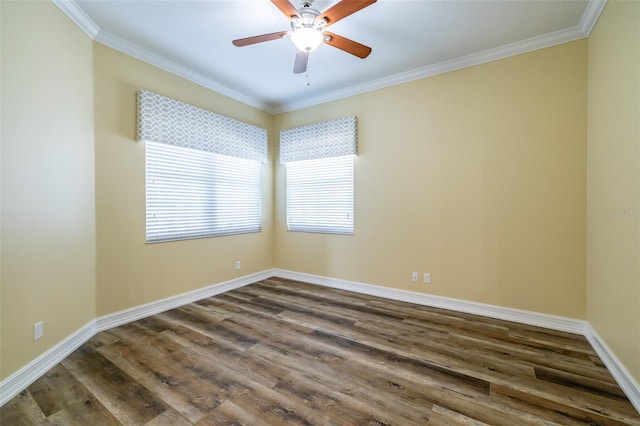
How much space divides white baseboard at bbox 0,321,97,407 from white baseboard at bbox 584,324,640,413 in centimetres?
393

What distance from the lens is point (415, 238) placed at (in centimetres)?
342

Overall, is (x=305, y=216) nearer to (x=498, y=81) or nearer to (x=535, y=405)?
(x=498, y=81)

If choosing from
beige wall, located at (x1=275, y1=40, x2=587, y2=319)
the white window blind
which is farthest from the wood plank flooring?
the white window blind

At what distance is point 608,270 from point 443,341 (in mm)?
1396

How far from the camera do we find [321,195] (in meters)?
4.23

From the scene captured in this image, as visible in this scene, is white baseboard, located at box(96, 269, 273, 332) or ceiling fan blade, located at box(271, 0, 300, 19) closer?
ceiling fan blade, located at box(271, 0, 300, 19)

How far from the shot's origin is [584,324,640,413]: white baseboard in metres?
1.67

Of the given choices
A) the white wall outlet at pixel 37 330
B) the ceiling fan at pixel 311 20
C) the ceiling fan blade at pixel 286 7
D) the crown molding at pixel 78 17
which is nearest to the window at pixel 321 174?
the ceiling fan at pixel 311 20

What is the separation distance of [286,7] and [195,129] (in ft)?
6.93

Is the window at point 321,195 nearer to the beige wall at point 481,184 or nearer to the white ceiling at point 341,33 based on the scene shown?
the beige wall at point 481,184

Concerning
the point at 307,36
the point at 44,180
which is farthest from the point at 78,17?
the point at 307,36

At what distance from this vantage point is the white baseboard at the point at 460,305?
2660 millimetres

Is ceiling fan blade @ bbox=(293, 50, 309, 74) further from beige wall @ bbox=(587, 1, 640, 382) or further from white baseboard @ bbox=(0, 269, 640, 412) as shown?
white baseboard @ bbox=(0, 269, 640, 412)

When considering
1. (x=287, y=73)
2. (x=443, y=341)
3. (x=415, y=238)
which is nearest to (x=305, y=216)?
(x=415, y=238)
